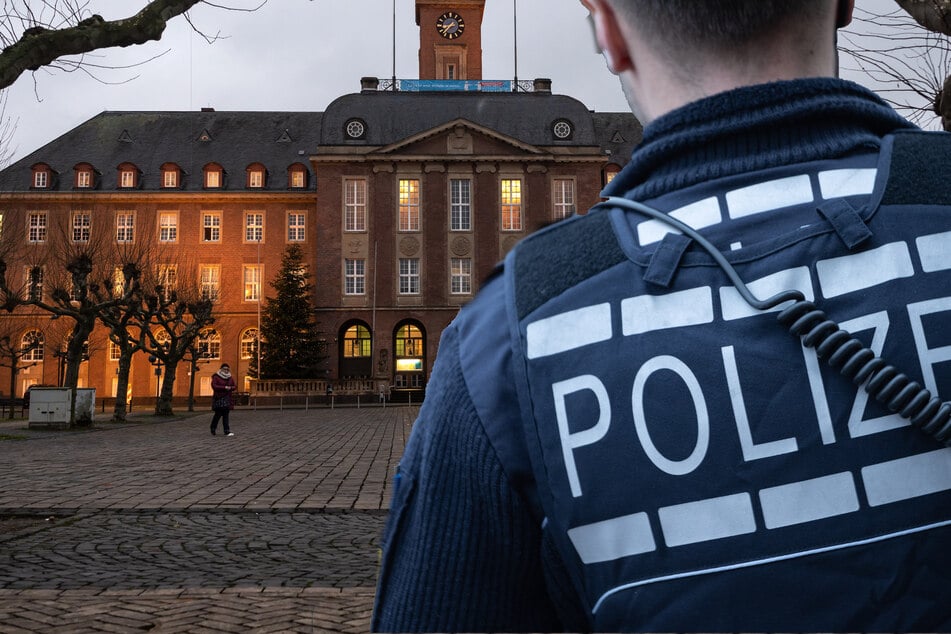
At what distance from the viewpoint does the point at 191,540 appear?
7113mm

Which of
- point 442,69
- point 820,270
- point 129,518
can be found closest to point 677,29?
point 820,270

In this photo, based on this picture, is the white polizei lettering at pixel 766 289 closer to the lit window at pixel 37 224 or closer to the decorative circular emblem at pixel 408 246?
the decorative circular emblem at pixel 408 246

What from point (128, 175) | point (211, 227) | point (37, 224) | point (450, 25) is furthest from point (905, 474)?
point (450, 25)

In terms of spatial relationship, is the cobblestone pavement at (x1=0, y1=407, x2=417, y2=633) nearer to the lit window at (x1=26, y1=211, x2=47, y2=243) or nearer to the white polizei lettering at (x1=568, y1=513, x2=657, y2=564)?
the white polizei lettering at (x1=568, y1=513, x2=657, y2=564)

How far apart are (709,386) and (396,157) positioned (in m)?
48.7

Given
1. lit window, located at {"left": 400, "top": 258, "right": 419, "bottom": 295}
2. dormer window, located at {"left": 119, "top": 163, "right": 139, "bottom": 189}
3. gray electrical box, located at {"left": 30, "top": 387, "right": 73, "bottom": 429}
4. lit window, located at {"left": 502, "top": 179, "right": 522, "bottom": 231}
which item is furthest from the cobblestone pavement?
dormer window, located at {"left": 119, "top": 163, "right": 139, "bottom": 189}

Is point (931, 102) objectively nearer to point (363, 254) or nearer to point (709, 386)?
point (709, 386)

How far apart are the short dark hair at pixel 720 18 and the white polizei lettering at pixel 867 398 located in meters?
0.41

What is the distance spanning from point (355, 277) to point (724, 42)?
158 ft

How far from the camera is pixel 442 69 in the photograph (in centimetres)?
6216

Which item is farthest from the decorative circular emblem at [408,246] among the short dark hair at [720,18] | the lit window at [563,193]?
the short dark hair at [720,18]

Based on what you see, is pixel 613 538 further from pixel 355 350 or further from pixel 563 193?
pixel 563 193

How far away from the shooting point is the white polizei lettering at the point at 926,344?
0.98 m

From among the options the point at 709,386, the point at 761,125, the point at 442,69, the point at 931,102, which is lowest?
the point at 709,386
